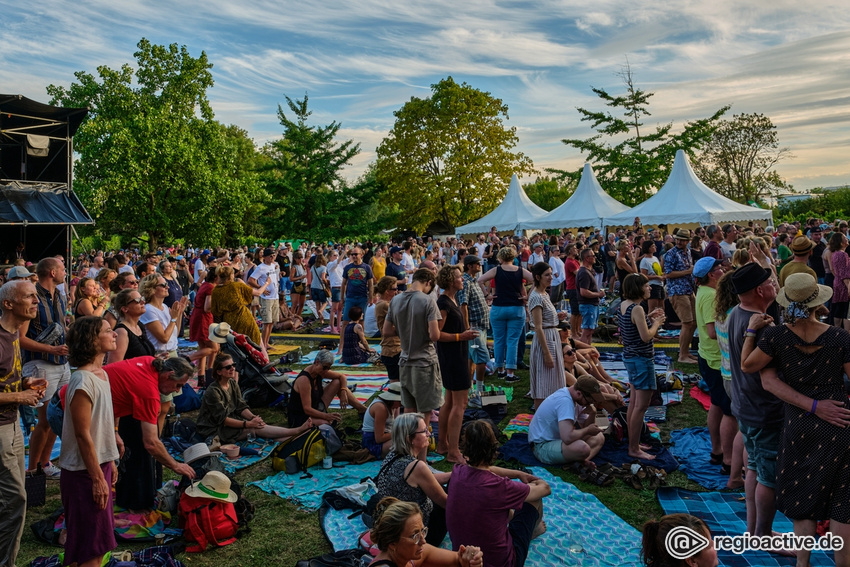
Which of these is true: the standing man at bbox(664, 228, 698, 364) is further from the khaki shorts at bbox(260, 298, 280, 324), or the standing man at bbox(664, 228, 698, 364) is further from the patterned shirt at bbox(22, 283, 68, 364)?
the patterned shirt at bbox(22, 283, 68, 364)

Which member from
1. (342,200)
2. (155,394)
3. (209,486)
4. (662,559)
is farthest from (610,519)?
(342,200)

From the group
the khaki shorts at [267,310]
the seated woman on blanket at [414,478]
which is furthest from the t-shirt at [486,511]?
the khaki shorts at [267,310]

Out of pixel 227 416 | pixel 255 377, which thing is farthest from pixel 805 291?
pixel 255 377

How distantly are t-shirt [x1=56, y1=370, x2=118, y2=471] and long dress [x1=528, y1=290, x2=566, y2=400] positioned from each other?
4210mm

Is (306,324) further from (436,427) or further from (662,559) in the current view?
(662,559)

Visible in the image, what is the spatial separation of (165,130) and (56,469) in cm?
2391

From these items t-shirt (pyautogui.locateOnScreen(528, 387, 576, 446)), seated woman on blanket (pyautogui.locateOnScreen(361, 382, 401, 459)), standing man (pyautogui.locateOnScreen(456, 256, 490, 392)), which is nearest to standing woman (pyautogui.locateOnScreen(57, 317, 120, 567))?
seated woman on blanket (pyautogui.locateOnScreen(361, 382, 401, 459))

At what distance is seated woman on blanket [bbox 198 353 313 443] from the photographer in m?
6.20

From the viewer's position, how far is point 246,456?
19.9ft

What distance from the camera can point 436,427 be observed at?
659 centimetres

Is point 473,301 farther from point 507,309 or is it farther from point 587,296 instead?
point 587,296

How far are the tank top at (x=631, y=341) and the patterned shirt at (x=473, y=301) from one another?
2287 millimetres

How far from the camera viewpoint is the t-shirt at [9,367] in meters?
3.59

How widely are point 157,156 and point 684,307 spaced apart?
2347 cm
